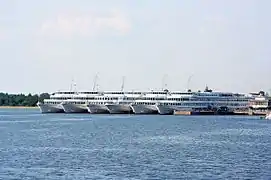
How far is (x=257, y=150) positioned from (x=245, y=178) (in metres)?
25.7

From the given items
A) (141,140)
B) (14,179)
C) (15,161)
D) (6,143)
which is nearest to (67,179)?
(14,179)

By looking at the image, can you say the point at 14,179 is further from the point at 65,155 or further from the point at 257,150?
the point at 257,150

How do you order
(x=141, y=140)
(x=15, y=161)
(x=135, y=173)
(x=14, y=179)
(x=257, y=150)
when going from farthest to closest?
(x=141, y=140), (x=257, y=150), (x=15, y=161), (x=135, y=173), (x=14, y=179)

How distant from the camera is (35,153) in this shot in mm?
75062

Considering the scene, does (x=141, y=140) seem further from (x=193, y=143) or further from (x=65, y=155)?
(x=65, y=155)

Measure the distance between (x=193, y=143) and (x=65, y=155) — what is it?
2489 cm

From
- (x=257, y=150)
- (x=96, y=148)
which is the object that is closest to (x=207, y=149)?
(x=257, y=150)

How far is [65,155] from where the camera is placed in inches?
2862

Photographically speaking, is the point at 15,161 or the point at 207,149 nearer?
the point at 15,161

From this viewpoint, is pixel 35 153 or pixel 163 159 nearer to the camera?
pixel 163 159

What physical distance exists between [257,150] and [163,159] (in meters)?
16.1

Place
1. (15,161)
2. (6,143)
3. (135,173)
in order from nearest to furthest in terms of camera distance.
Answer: (135,173) → (15,161) → (6,143)

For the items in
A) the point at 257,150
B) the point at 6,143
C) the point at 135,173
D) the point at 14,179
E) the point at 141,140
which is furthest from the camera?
the point at 141,140

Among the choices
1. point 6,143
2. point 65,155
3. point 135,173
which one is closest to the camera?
point 135,173
